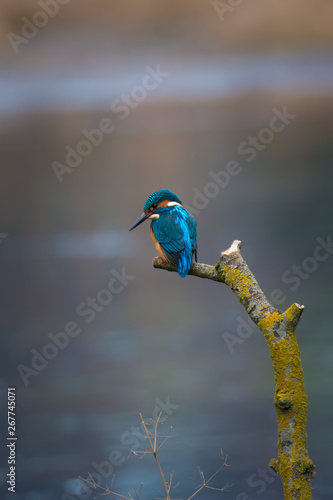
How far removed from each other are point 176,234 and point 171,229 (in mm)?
36

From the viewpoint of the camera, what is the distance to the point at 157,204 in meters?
2.37

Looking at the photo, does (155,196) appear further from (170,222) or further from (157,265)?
(157,265)

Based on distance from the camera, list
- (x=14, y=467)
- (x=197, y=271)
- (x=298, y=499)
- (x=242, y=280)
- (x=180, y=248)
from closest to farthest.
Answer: (x=298, y=499) → (x=242, y=280) → (x=197, y=271) → (x=180, y=248) → (x=14, y=467)

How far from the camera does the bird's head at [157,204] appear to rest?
2.35 meters

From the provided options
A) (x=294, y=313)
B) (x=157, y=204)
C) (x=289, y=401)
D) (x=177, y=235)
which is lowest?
(x=289, y=401)

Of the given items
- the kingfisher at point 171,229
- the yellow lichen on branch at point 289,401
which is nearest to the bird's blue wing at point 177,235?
the kingfisher at point 171,229

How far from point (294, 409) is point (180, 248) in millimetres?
771

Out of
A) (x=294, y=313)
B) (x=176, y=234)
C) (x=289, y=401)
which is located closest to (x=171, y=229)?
(x=176, y=234)

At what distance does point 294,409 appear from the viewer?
5.34 feet

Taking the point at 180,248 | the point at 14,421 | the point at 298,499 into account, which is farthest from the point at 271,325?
the point at 14,421

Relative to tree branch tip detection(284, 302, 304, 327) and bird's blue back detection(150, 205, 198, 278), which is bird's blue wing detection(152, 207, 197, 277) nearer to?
bird's blue back detection(150, 205, 198, 278)

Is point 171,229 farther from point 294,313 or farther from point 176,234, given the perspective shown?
point 294,313

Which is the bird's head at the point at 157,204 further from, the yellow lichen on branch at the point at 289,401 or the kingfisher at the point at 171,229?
the yellow lichen on branch at the point at 289,401

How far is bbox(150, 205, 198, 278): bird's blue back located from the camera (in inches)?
85.0
